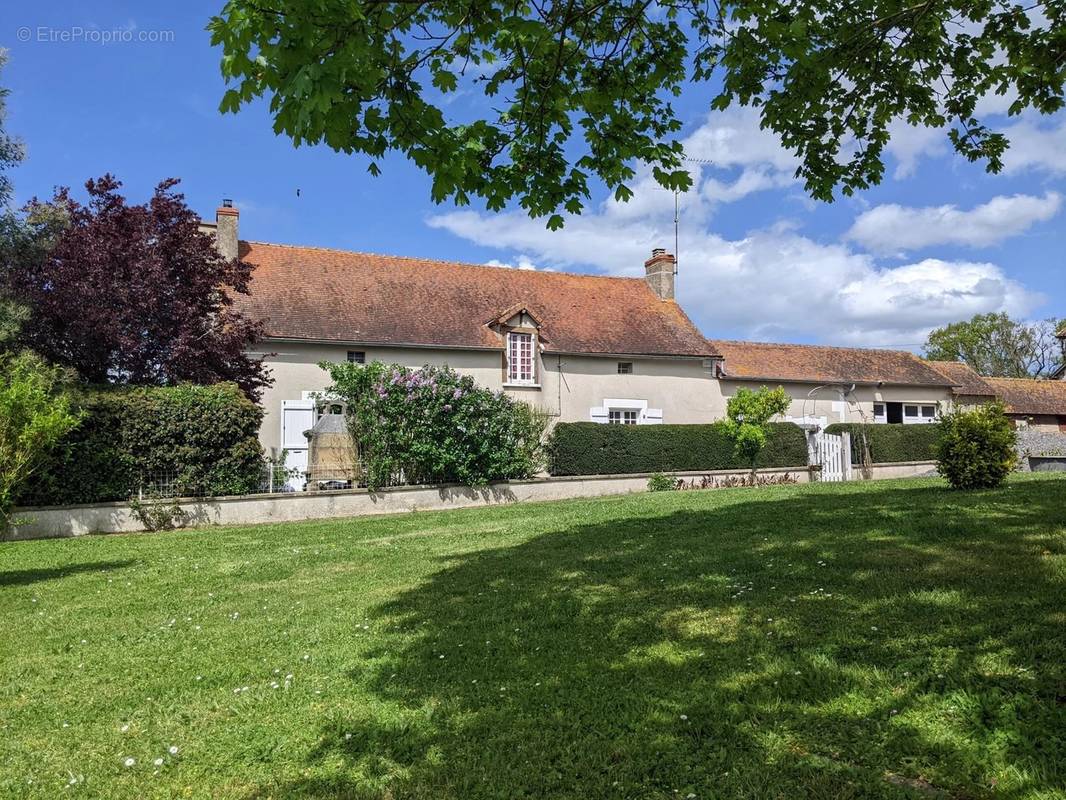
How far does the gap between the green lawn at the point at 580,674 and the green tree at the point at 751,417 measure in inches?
421

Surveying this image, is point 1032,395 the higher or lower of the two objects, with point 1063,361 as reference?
lower

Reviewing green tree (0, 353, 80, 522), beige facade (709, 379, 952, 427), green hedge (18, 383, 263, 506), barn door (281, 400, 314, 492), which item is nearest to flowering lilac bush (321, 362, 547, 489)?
green hedge (18, 383, 263, 506)

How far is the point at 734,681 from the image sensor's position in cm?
378

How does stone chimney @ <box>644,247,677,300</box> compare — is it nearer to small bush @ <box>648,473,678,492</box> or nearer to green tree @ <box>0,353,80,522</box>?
small bush @ <box>648,473,678,492</box>

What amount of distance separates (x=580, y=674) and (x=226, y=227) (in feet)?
67.6

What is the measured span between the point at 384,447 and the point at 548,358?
338 inches

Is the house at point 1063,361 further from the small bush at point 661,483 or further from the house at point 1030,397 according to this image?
the small bush at point 661,483

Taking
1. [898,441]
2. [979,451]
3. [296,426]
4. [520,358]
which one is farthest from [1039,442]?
[296,426]

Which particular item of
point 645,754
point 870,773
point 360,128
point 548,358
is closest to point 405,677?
point 645,754

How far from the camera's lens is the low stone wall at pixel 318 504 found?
496 inches

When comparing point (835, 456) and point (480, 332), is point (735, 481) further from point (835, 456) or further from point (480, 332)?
point (480, 332)

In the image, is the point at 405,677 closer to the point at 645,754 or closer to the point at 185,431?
the point at 645,754

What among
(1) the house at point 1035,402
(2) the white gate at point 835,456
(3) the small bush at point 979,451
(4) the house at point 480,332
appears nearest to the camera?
(3) the small bush at point 979,451

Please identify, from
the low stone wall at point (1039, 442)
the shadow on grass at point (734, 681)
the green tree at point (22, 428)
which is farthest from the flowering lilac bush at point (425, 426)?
the low stone wall at point (1039, 442)
